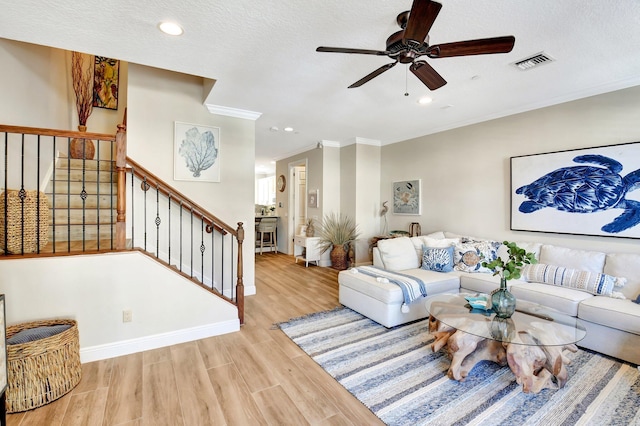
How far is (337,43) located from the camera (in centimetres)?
232

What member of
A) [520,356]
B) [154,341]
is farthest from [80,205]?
[520,356]

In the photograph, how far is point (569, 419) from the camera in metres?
1.83

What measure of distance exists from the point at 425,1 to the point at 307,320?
3.03 meters

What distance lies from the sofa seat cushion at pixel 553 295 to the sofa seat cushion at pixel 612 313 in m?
0.06

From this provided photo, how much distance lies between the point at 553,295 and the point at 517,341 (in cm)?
128

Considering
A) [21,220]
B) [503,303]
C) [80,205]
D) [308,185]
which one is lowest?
[503,303]

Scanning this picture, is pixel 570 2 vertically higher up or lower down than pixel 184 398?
higher up

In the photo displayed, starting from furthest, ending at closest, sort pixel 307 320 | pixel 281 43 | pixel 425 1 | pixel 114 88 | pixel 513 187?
pixel 114 88 → pixel 513 187 → pixel 307 320 → pixel 281 43 → pixel 425 1

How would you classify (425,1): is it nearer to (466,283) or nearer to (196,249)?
(466,283)

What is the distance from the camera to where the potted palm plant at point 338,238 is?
18.6 ft

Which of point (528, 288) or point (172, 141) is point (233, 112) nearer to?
point (172, 141)

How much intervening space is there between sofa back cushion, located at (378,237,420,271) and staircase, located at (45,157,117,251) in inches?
125

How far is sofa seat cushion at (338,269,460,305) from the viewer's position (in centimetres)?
308

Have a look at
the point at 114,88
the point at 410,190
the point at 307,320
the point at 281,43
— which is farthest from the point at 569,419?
the point at 114,88
